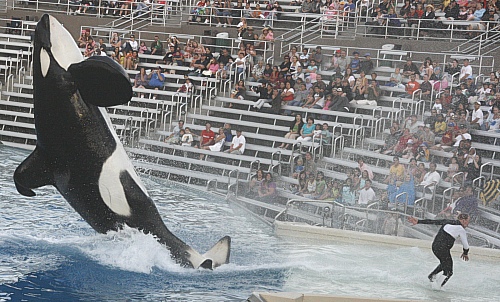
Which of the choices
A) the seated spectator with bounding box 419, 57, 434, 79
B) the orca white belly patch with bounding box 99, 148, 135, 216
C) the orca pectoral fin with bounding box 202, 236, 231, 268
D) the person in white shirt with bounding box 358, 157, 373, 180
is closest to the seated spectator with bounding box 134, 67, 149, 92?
the seated spectator with bounding box 419, 57, 434, 79

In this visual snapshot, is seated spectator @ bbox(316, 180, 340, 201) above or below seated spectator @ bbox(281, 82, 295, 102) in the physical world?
below

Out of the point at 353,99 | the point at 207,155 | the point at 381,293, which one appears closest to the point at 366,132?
the point at 353,99

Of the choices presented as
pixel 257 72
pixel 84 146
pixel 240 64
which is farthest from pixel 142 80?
pixel 84 146

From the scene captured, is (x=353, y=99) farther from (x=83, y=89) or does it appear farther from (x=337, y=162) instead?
(x=83, y=89)

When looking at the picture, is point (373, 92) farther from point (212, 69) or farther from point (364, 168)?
point (212, 69)

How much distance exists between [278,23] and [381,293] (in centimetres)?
1534

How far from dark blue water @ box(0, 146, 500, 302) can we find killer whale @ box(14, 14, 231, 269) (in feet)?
0.87

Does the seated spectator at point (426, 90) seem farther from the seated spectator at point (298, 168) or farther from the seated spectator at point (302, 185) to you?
the seated spectator at point (302, 185)

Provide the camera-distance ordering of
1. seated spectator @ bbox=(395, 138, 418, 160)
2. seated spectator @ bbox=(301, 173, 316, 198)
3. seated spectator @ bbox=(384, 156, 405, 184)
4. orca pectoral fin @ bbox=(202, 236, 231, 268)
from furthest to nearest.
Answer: seated spectator @ bbox=(395, 138, 418, 160)
seated spectator @ bbox=(301, 173, 316, 198)
seated spectator @ bbox=(384, 156, 405, 184)
orca pectoral fin @ bbox=(202, 236, 231, 268)

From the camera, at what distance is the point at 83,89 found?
7.89 meters

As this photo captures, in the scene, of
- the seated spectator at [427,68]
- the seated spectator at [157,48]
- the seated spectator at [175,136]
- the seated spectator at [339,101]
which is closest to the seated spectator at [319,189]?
the seated spectator at [339,101]

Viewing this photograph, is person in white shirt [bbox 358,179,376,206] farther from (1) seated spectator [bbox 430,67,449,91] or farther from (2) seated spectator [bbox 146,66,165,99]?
(2) seated spectator [bbox 146,66,165,99]

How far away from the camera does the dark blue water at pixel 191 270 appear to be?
9.33 meters

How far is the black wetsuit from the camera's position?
10508 mm
